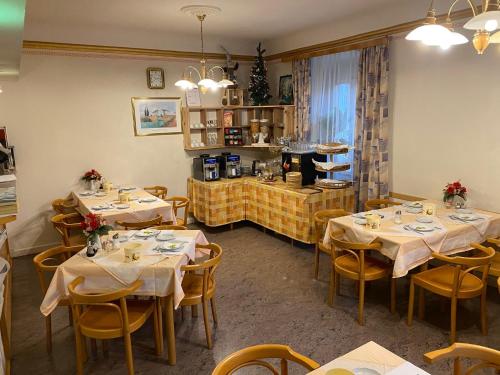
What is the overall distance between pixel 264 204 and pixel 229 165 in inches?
36.0

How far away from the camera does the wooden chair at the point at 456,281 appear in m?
2.70

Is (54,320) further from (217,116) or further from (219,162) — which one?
(217,116)

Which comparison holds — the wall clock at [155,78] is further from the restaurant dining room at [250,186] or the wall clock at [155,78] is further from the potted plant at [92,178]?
the potted plant at [92,178]

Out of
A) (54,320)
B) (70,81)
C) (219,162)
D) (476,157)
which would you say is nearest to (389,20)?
(476,157)

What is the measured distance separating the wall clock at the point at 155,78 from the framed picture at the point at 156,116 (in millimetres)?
197

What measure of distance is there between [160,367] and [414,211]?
270 cm

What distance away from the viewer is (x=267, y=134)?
20.1 ft

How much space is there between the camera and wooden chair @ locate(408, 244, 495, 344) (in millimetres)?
2701

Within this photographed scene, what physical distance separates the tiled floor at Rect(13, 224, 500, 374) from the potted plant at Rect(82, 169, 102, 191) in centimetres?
136

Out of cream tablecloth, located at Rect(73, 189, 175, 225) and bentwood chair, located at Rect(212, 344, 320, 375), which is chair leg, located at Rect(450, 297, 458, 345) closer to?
bentwood chair, located at Rect(212, 344, 320, 375)

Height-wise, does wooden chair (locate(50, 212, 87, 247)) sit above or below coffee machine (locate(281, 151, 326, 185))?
below

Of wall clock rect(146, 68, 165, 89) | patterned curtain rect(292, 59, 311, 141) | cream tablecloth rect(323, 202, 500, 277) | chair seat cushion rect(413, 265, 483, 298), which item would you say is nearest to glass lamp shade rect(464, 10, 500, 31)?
cream tablecloth rect(323, 202, 500, 277)

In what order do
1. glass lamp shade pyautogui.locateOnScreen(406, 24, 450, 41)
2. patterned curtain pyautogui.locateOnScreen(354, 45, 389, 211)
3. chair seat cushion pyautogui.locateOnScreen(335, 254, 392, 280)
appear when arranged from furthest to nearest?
1. patterned curtain pyautogui.locateOnScreen(354, 45, 389, 211)
2. chair seat cushion pyautogui.locateOnScreen(335, 254, 392, 280)
3. glass lamp shade pyautogui.locateOnScreen(406, 24, 450, 41)

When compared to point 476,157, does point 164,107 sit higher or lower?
higher
